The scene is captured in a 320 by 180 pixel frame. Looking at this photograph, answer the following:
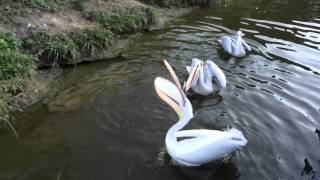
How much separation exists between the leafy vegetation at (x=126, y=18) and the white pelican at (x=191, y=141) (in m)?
5.72

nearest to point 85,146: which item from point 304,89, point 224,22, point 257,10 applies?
point 304,89

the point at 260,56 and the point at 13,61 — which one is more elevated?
the point at 13,61

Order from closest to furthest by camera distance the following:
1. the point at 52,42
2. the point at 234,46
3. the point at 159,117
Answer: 1. the point at 159,117
2. the point at 52,42
3. the point at 234,46

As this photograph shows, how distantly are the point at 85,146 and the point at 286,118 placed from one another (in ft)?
11.0

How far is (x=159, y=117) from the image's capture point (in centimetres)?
754

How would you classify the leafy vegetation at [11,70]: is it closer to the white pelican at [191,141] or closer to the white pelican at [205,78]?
the white pelican at [191,141]

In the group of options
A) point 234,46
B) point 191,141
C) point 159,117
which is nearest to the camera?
point 191,141

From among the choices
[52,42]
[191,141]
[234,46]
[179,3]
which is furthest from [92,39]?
[179,3]

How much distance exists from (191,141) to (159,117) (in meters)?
1.51

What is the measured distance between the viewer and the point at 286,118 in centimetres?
774

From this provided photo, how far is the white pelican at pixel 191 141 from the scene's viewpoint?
580cm

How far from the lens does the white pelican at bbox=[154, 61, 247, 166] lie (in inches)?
229

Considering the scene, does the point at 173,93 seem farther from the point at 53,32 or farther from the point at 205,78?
the point at 53,32

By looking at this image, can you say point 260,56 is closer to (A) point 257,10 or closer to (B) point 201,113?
(B) point 201,113
